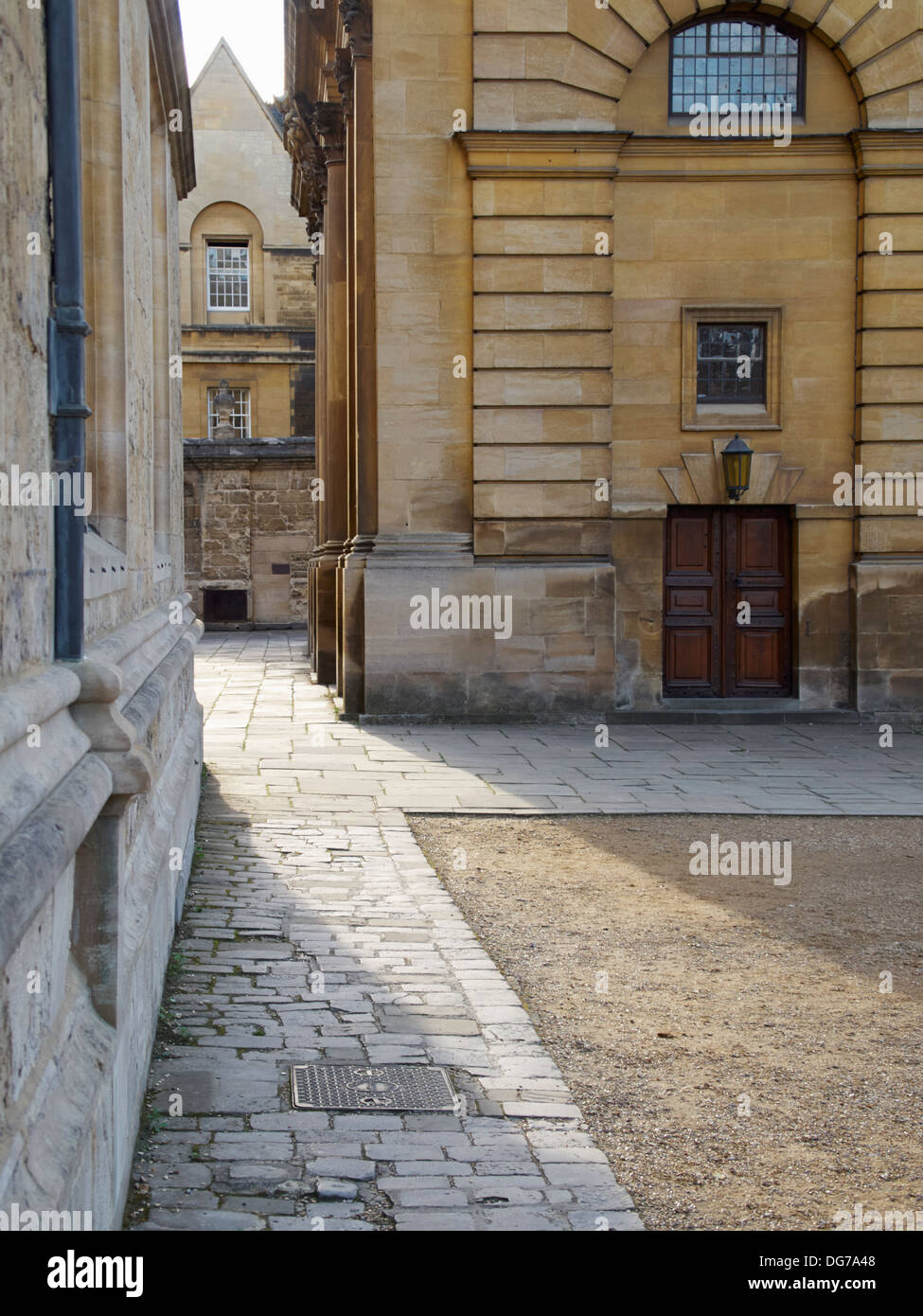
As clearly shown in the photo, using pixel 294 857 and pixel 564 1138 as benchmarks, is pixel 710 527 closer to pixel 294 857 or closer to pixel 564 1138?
pixel 294 857

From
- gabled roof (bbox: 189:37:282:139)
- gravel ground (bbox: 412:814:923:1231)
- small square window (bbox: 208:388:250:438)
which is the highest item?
gabled roof (bbox: 189:37:282:139)

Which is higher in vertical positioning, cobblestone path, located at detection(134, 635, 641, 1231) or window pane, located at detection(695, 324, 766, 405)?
window pane, located at detection(695, 324, 766, 405)

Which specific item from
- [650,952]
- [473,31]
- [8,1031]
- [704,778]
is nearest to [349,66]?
[473,31]

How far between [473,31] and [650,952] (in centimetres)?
1226

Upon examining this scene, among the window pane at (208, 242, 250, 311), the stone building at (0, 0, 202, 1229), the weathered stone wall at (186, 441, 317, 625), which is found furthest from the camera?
the window pane at (208, 242, 250, 311)

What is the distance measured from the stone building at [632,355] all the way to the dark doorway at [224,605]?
59.3 ft

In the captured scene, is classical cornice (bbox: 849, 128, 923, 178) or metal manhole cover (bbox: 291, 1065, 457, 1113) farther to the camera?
classical cornice (bbox: 849, 128, 923, 178)

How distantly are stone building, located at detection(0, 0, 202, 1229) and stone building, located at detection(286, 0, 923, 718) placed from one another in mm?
10447

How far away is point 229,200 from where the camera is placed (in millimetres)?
45156

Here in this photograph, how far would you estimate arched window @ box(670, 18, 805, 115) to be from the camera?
53.5 ft

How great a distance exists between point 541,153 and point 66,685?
13.9 m

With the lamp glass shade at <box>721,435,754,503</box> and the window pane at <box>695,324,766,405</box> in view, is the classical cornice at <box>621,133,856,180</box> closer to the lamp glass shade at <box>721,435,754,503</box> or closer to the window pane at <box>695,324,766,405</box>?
the window pane at <box>695,324,766,405</box>

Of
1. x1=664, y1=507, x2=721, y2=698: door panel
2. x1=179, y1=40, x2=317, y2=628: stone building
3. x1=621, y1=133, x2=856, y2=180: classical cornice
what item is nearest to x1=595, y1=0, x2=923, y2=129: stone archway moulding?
x1=621, y1=133, x2=856, y2=180: classical cornice

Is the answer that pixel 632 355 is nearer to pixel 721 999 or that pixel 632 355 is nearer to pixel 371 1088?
pixel 721 999
